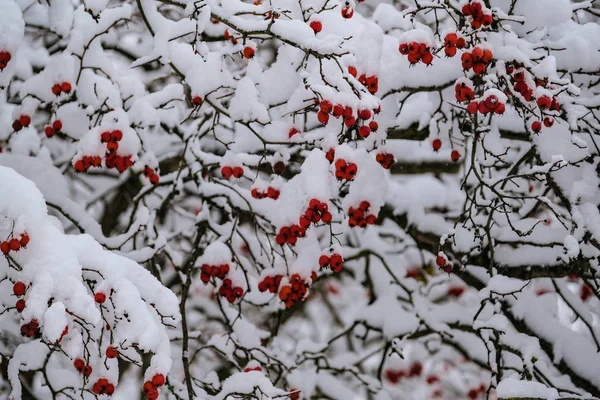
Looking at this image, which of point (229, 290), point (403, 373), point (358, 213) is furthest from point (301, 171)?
point (403, 373)

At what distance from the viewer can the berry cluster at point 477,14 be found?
2295 mm

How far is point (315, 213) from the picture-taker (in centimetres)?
239

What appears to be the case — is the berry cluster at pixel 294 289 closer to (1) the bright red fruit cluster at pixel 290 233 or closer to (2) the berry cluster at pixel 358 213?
(1) the bright red fruit cluster at pixel 290 233

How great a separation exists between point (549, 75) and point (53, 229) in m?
2.11

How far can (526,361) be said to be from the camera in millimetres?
2662

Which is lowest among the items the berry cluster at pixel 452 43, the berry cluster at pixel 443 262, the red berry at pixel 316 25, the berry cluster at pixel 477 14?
the berry cluster at pixel 443 262

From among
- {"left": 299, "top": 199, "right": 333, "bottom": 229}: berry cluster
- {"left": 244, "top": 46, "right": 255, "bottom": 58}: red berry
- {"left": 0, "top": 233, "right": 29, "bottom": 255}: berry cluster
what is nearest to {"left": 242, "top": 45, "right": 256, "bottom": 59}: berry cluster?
{"left": 244, "top": 46, "right": 255, "bottom": 58}: red berry

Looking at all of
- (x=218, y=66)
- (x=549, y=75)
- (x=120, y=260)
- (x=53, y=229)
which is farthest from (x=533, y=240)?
(x=53, y=229)

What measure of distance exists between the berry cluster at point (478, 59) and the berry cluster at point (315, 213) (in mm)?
833

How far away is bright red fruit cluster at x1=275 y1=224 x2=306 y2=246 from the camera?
2.57 meters

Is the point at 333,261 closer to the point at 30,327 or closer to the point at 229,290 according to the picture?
the point at 229,290

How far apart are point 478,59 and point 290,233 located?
110 cm

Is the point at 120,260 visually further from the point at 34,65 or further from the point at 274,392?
the point at 34,65

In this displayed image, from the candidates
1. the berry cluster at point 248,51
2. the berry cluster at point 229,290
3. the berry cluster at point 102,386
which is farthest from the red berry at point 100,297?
the berry cluster at point 248,51
